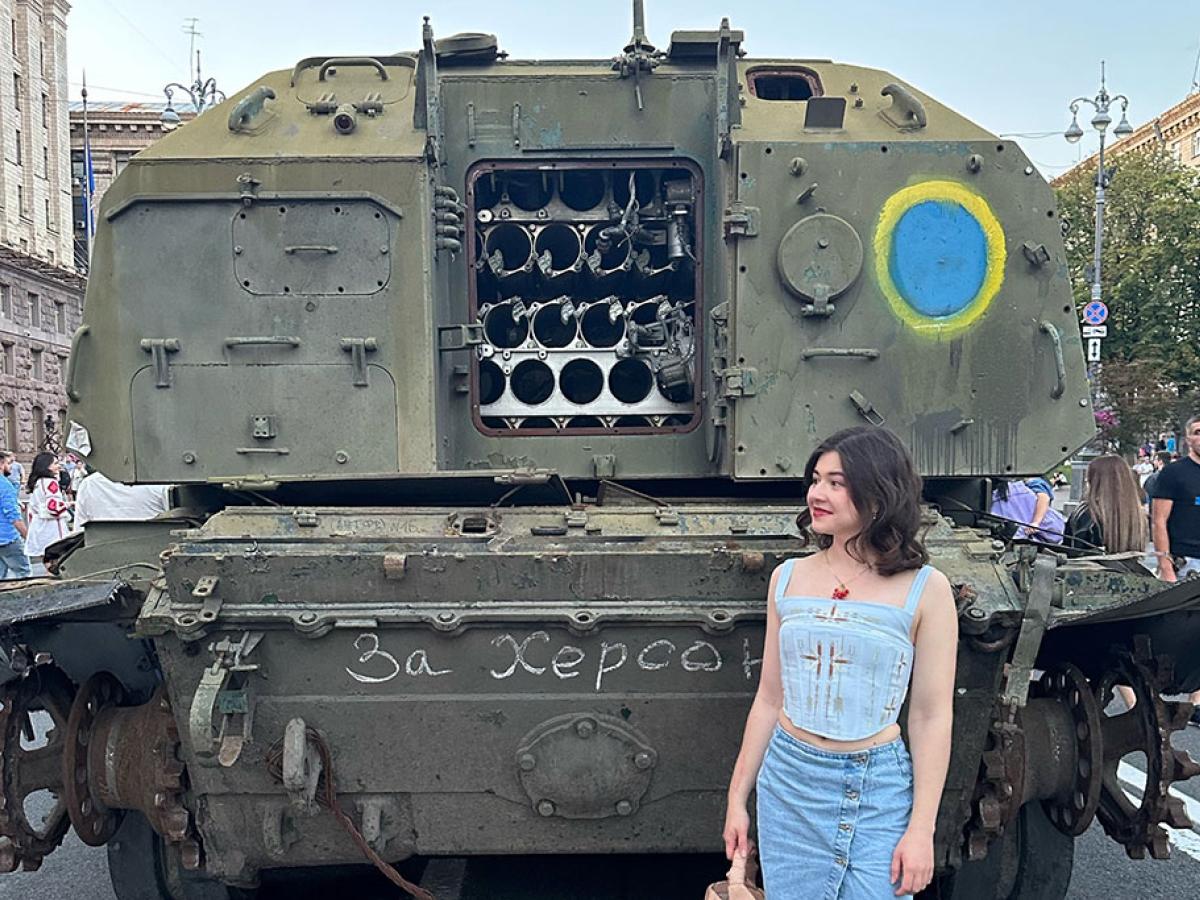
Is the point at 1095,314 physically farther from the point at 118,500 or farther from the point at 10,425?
the point at 10,425

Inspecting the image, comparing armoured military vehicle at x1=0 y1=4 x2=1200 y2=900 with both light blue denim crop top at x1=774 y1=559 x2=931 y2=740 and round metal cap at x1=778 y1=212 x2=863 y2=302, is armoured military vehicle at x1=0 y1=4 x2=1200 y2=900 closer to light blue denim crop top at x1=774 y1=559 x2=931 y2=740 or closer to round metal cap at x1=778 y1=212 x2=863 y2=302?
round metal cap at x1=778 y1=212 x2=863 y2=302

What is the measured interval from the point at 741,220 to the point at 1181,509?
450 cm

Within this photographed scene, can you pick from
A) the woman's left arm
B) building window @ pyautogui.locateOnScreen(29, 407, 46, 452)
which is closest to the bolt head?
the woman's left arm

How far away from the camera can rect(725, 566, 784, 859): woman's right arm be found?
9.27ft

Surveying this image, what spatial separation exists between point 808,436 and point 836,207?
2.65 feet

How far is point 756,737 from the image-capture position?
2873 mm

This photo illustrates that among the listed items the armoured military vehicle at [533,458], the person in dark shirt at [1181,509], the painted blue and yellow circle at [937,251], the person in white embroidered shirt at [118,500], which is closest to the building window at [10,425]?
the person in white embroidered shirt at [118,500]

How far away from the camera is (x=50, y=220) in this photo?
142 ft

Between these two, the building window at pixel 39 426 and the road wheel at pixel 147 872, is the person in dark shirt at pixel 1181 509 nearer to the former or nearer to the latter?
the road wheel at pixel 147 872

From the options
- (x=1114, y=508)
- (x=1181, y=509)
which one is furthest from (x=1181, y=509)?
(x=1114, y=508)

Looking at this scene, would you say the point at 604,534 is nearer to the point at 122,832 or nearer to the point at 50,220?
the point at 122,832

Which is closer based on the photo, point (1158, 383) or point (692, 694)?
point (692, 694)

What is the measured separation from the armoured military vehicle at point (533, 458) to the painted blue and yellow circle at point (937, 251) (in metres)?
0.01

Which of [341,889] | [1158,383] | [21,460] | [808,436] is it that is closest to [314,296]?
[808,436]
